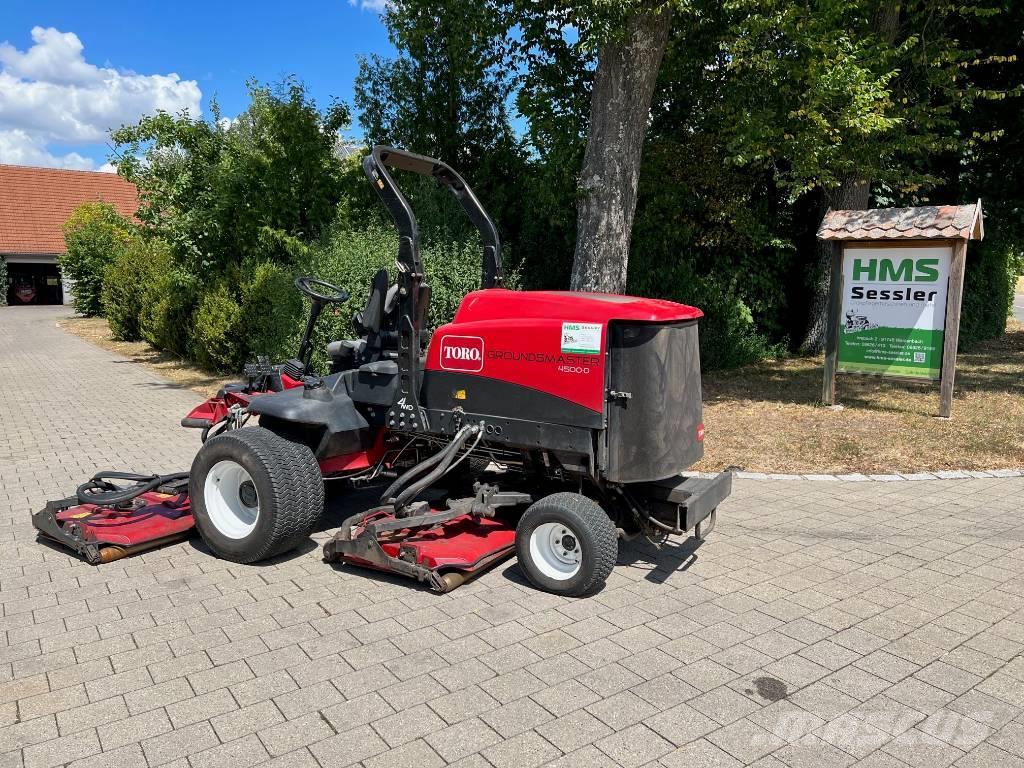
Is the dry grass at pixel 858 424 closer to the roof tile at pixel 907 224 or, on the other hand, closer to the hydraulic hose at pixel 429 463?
the roof tile at pixel 907 224

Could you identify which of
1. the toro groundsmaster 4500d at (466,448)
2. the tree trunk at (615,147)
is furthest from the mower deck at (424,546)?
the tree trunk at (615,147)

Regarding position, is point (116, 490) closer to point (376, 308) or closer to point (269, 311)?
point (376, 308)

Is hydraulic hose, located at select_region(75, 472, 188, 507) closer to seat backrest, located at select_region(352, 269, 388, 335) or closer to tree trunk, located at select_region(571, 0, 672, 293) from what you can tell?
seat backrest, located at select_region(352, 269, 388, 335)

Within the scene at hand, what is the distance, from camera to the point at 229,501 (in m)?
4.89

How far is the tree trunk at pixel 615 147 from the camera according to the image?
929 centimetres

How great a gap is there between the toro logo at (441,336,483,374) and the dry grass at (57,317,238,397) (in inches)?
303

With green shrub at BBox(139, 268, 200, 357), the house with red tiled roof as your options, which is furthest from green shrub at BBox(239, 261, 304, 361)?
the house with red tiled roof

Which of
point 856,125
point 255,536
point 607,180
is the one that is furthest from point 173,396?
point 856,125

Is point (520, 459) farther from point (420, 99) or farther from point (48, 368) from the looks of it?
point (48, 368)

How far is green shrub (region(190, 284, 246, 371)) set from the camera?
1245 centimetres

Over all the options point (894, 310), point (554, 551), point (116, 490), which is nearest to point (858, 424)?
point (894, 310)

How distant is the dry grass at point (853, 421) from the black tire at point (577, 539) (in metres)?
3.25

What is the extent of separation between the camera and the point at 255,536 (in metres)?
4.61

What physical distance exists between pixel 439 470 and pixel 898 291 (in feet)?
22.3
